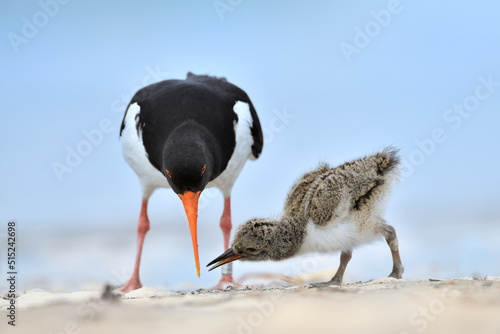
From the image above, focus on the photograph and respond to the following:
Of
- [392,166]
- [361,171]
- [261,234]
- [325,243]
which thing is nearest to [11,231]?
[261,234]

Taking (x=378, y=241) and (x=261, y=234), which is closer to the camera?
(x=261, y=234)

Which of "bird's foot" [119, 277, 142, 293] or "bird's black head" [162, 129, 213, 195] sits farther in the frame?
"bird's foot" [119, 277, 142, 293]

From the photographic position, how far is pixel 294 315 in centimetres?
291

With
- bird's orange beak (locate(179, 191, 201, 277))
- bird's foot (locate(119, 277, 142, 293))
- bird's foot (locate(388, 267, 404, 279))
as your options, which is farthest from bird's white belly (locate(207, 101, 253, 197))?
bird's foot (locate(388, 267, 404, 279))

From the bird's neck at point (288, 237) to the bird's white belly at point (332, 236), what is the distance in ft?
0.19

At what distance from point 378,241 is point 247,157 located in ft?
8.81

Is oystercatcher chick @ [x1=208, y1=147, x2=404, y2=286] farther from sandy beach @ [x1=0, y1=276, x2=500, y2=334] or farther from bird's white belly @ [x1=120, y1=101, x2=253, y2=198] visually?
bird's white belly @ [x1=120, y1=101, x2=253, y2=198]

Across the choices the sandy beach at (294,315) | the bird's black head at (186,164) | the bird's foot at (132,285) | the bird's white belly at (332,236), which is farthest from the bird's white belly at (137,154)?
the sandy beach at (294,315)

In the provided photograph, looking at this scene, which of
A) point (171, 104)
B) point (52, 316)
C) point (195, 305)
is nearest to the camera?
point (52, 316)

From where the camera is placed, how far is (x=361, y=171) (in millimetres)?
5191

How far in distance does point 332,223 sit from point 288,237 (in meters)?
0.43

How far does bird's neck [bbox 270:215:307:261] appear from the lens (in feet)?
16.0

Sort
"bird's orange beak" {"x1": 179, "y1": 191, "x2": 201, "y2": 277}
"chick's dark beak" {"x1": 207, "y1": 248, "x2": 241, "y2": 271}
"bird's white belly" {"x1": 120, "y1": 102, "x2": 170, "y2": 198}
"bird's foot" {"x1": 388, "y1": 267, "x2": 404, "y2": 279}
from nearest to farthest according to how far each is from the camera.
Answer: "chick's dark beak" {"x1": 207, "y1": 248, "x2": 241, "y2": 271} < "bird's foot" {"x1": 388, "y1": 267, "x2": 404, "y2": 279} < "bird's orange beak" {"x1": 179, "y1": 191, "x2": 201, "y2": 277} < "bird's white belly" {"x1": 120, "y1": 102, "x2": 170, "y2": 198}

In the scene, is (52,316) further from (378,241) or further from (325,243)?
(378,241)
